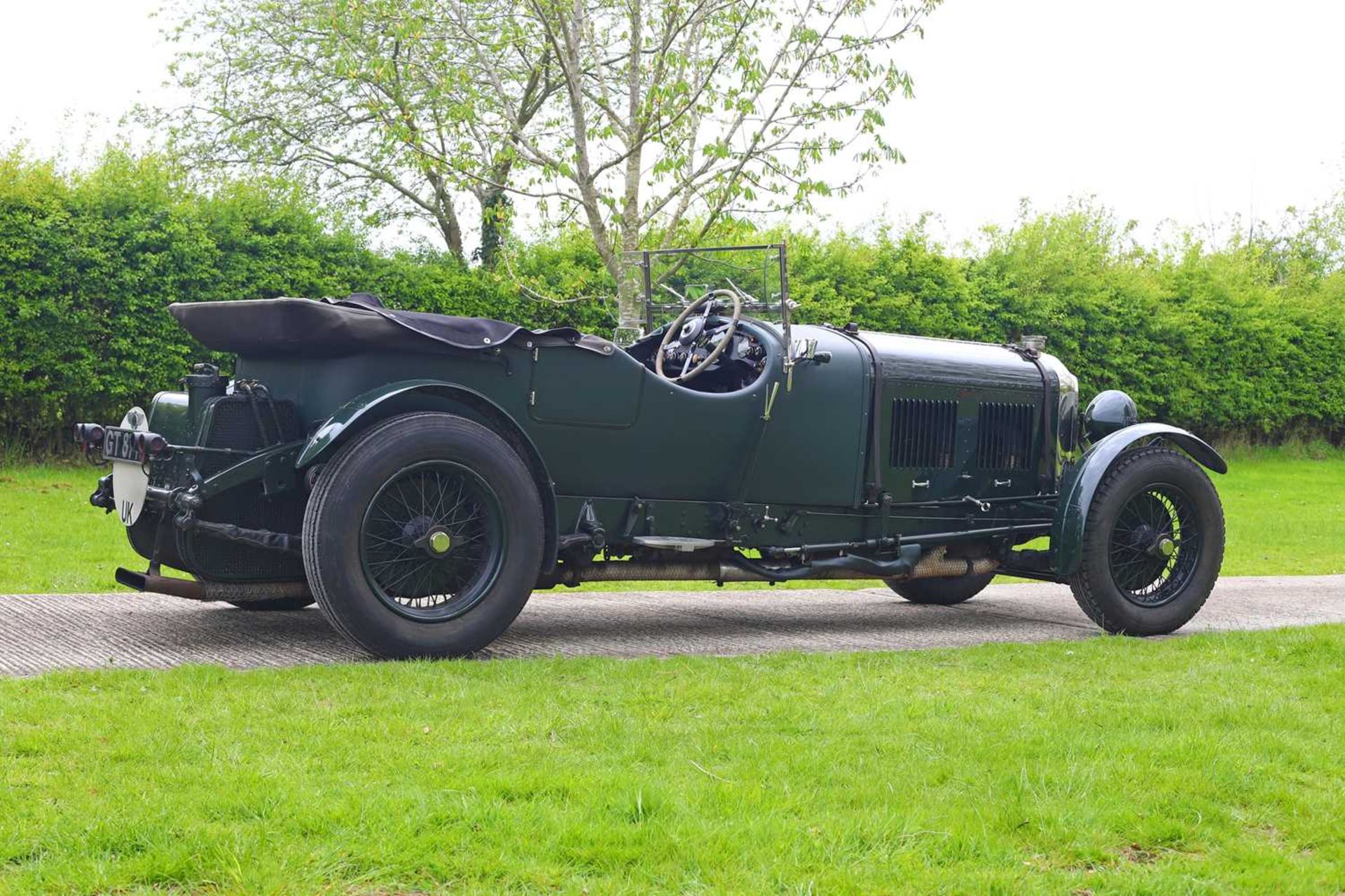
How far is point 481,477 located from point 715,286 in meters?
2.43

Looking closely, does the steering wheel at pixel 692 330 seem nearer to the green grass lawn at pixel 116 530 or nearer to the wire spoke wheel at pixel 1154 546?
the green grass lawn at pixel 116 530

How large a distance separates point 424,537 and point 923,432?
3048mm

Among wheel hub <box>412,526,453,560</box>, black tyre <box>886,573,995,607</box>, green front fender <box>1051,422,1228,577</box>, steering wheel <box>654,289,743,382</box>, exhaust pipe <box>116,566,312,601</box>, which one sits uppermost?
steering wheel <box>654,289,743,382</box>

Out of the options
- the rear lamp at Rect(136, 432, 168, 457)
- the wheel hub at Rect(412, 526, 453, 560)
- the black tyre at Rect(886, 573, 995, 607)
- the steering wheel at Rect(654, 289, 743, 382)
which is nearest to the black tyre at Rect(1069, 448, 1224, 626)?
the black tyre at Rect(886, 573, 995, 607)

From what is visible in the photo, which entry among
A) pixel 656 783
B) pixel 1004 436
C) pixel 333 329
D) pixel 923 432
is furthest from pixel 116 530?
pixel 656 783

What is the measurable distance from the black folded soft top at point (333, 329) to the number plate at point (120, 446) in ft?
1.71

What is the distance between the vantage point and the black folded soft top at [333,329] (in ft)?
18.0

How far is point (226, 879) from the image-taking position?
2854 mm

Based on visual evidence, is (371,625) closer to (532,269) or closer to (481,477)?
(481,477)

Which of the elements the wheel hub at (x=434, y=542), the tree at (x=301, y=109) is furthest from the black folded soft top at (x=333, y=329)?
the tree at (x=301, y=109)

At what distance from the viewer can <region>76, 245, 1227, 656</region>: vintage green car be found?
549 cm

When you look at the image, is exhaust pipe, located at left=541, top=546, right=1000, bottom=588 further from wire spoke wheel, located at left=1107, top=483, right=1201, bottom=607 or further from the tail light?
the tail light

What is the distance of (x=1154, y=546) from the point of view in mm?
7363

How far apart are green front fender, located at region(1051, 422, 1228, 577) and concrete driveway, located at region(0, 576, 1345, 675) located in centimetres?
43
